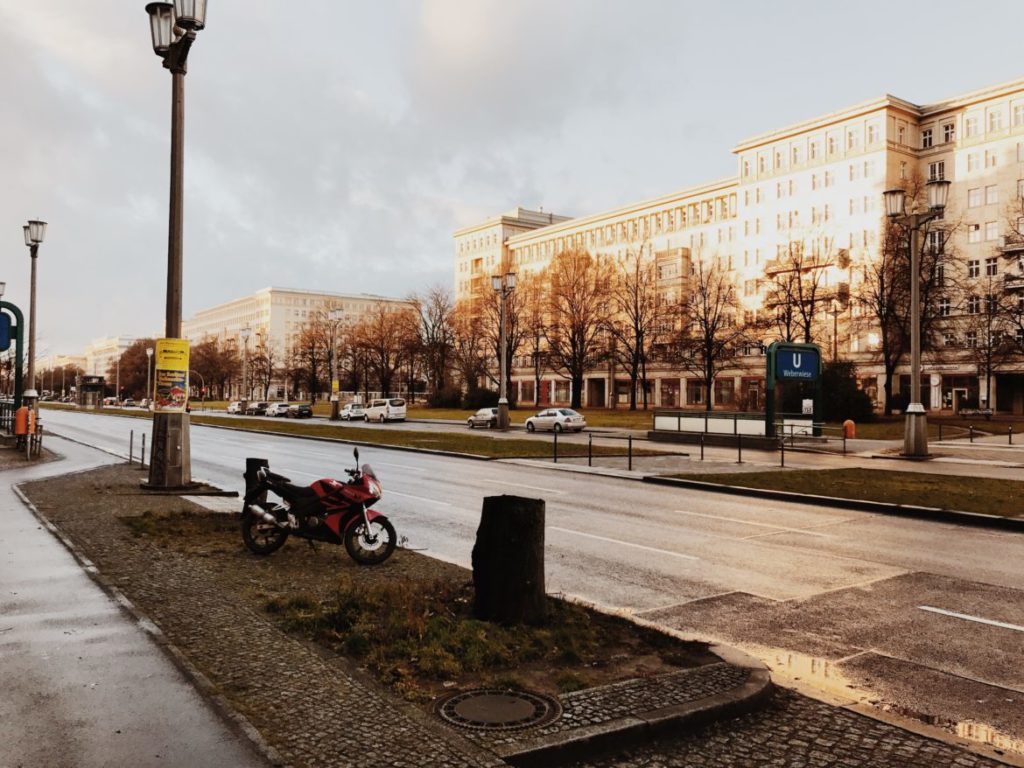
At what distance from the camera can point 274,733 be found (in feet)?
13.8

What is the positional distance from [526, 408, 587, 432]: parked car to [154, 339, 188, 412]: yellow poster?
32.4 m

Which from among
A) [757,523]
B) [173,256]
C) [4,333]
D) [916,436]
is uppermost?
[173,256]

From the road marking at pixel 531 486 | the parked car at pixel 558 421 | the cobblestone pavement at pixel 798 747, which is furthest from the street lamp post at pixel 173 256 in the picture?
the parked car at pixel 558 421

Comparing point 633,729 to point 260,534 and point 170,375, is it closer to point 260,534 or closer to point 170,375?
point 260,534

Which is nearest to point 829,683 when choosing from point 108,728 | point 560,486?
point 108,728

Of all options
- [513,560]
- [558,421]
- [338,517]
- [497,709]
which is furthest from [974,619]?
[558,421]

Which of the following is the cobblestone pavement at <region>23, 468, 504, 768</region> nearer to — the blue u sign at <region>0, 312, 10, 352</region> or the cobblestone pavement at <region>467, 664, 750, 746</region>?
the cobblestone pavement at <region>467, 664, 750, 746</region>

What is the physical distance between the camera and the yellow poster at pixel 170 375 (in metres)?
14.8

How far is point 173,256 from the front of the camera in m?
15.2

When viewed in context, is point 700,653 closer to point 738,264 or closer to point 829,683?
point 829,683

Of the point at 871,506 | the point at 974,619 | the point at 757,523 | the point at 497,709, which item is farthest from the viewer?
the point at 871,506

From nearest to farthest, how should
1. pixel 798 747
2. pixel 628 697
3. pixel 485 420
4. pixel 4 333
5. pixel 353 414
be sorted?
pixel 798 747 → pixel 628 697 → pixel 4 333 → pixel 485 420 → pixel 353 414

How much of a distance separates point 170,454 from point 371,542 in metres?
7.96

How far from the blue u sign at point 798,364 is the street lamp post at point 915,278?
7060 mm
